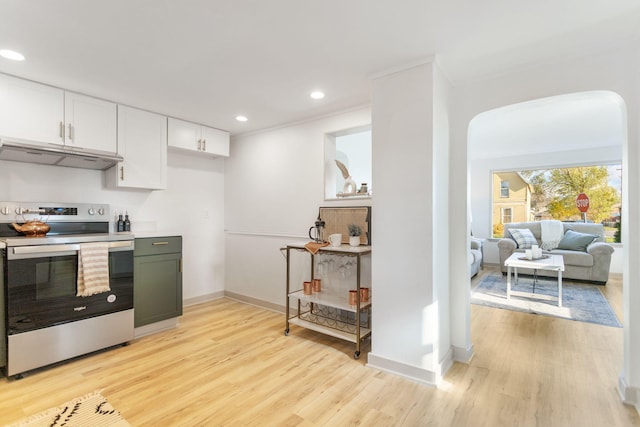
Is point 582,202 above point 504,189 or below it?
below

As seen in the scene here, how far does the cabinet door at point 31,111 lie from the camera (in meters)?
2.42

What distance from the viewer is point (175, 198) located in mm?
3941

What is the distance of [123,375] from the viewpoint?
7.61 feet

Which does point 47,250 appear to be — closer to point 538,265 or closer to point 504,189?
point 538,265

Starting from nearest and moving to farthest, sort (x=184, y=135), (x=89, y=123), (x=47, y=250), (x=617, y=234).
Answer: (x=47, y=250) → (x=89, y=123) → (x=184, y=135) → (x=617, y=234)

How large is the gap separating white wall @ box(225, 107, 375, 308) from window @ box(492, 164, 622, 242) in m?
5.23

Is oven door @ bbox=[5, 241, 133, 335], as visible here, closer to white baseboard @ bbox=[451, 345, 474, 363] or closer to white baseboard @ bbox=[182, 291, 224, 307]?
white baseboard @ bbox=[182, 291, 224, 307]

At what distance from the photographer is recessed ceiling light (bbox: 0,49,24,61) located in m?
2.09

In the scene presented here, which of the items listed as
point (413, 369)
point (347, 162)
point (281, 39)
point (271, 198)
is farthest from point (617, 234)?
point (281, 39)

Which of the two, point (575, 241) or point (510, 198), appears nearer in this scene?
point (575, 241)

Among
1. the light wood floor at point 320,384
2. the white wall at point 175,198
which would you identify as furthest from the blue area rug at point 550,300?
the white wall at point 175,198

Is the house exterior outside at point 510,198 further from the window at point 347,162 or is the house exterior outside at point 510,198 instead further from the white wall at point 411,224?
the white wall at point 411,224

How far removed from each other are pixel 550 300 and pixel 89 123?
19.1 feet

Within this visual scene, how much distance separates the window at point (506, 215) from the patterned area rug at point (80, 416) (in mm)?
7466
